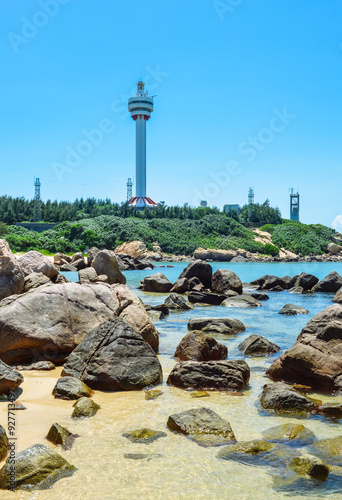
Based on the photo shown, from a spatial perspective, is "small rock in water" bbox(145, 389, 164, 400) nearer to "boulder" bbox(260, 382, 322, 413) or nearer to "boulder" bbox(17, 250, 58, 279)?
"boulder" bbox(260, 382, 322, 413)

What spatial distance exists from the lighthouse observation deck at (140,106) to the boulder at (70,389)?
339ft

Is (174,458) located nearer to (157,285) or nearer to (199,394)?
(199,394)

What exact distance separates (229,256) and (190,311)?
199 ft

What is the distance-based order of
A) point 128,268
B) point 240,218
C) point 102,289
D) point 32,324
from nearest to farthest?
1. point 32,324
2. point 102,289
3. point 128,268
4. point 240,218

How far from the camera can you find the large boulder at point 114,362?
7.74m

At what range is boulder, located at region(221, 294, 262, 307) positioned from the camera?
20.6 meters

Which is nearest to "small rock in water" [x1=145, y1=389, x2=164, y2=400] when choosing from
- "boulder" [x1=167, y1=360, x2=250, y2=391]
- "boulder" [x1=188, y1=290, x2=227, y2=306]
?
"boulder" [x1=167, y1=360, x2=250, y2=391]

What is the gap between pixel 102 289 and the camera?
10.9 metres

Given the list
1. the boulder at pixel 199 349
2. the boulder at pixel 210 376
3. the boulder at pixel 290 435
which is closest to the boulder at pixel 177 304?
the boulder at pixel 199 349

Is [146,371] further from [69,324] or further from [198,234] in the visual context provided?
[198,234]

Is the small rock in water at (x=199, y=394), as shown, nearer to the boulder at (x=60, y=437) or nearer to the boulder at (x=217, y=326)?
the boulder at (x=60, y=437)

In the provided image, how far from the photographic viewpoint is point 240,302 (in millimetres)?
20844

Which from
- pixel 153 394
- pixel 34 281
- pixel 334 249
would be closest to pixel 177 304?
pixel 34 281

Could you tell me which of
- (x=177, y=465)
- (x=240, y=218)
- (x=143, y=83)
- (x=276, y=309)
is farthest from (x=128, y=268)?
(x=143, y=83)
